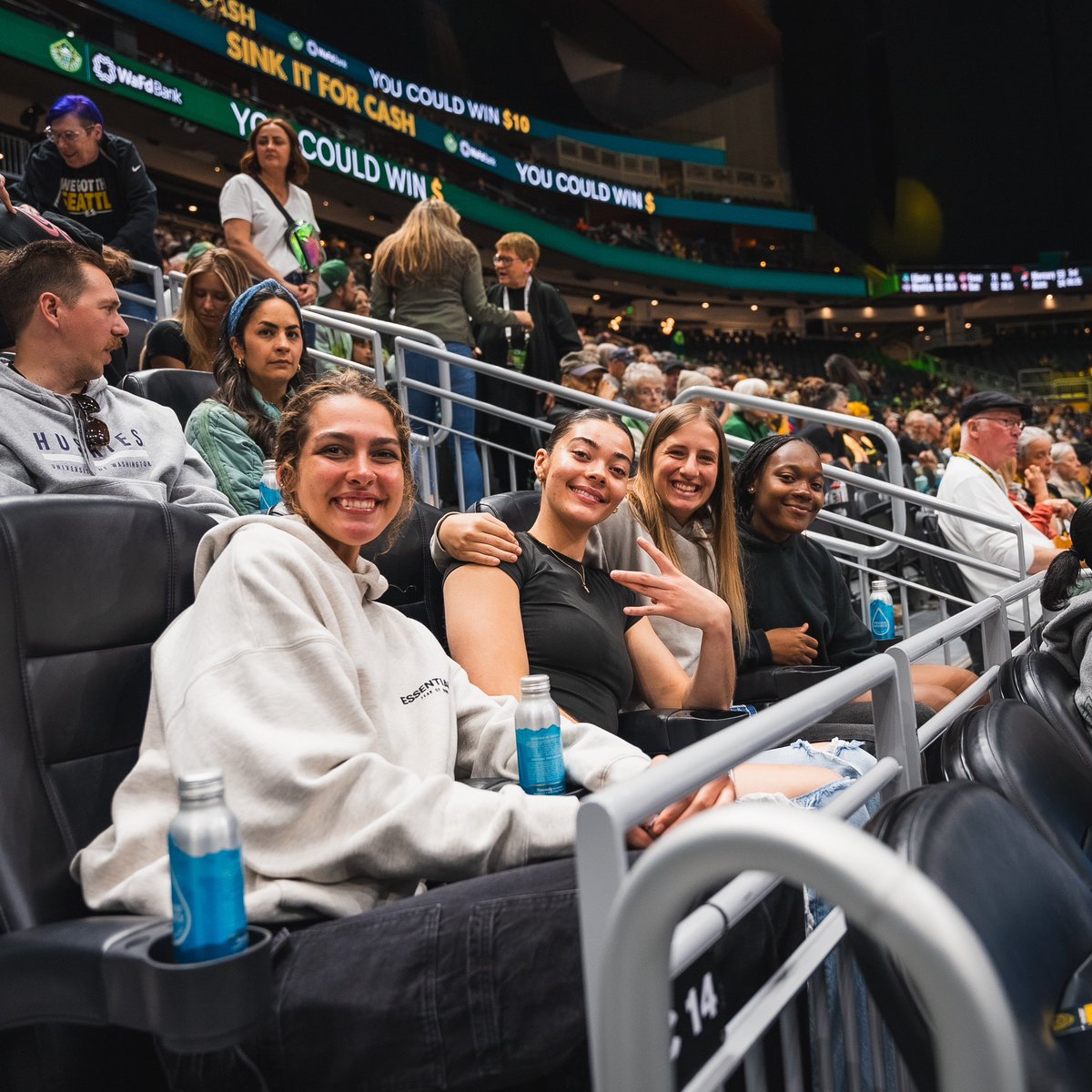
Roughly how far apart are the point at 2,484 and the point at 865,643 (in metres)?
2.37

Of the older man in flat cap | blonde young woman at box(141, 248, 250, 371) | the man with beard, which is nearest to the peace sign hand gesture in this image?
blonde young woman at box(141, 248, 250, 371)

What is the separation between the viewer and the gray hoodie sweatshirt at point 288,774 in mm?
1323

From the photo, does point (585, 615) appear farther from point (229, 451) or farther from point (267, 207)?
point (267, 207)

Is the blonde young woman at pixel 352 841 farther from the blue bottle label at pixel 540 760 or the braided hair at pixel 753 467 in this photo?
the braided hair at pixel 753 467

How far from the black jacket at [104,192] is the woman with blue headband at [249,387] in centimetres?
202

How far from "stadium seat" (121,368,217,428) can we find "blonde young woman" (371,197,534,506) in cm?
134

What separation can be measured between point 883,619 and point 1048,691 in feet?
5.67

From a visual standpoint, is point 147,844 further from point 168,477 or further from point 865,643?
point 865,643

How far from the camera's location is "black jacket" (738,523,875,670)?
3.06m

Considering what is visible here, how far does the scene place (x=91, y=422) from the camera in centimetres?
253

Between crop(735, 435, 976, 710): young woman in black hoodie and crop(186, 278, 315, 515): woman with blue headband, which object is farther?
crop(735, 435, 976, 710): young woman in black hoodie

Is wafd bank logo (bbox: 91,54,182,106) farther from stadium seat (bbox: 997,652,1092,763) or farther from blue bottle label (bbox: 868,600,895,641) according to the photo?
stadium seat (bbox: 997,652,1092,763)

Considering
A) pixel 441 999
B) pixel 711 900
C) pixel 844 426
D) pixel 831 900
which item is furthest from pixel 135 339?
pixel 831 900

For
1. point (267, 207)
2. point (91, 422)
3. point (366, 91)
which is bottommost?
point (91, 422)
